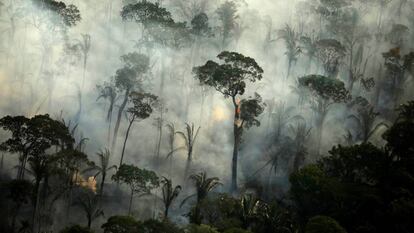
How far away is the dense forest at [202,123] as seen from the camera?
136 ft

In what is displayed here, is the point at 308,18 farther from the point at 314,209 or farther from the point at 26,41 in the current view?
the point at 314,209

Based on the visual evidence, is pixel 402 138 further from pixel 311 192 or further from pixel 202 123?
pixel 202 123

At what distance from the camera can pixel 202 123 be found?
76.7 meters

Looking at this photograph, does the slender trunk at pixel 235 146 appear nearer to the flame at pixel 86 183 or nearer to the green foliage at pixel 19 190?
the flame at pixel 86 183

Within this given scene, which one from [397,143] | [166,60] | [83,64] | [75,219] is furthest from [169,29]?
[397,143]

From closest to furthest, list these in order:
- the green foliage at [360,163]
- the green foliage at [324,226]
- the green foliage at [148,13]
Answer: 1. the green foliage at [324,226]
2. the green foliage at [360,163]
3. the green foliage at [148,13]

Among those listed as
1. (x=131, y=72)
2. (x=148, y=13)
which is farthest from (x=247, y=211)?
(x=148, y=13)

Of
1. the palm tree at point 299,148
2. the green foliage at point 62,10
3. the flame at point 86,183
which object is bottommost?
the flame at point 86,183

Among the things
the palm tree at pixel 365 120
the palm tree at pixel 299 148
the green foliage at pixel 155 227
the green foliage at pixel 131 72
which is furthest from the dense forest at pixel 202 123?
the palm tree at pixel 365 120

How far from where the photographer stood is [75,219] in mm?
55594

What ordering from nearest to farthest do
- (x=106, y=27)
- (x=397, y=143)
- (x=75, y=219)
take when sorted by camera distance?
(x=397, y=143), (x=75, y=219), (x=106, y=27)

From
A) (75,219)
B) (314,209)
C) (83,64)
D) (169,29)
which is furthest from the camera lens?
(83,64)

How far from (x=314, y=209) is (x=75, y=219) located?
29293 mm

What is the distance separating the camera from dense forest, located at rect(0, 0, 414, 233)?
41438 millimetres
